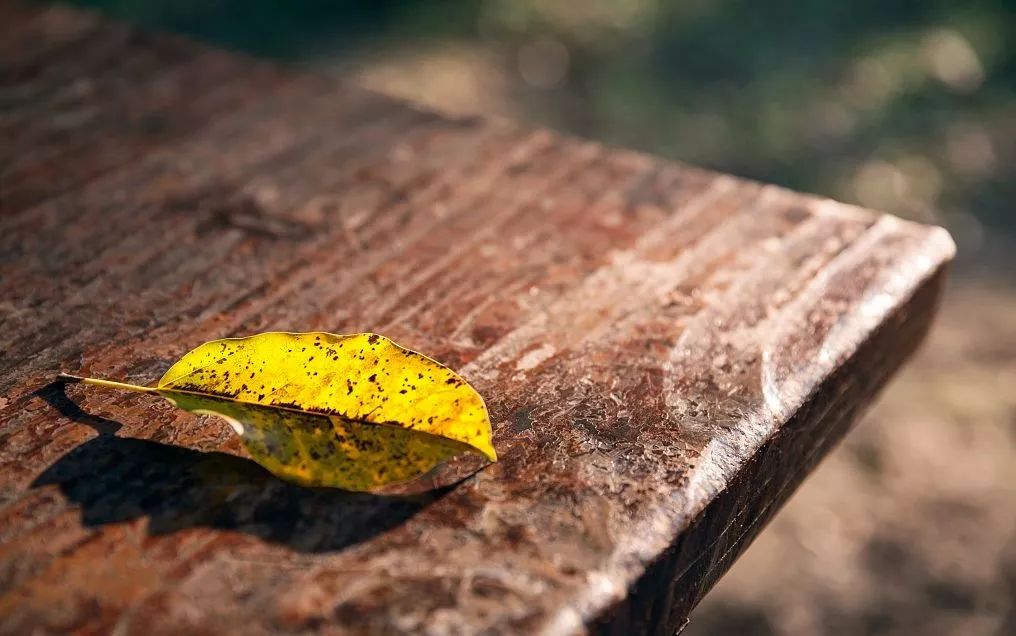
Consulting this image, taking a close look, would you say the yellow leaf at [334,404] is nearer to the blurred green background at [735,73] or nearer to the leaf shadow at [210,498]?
the leaf shadow at [210,498]

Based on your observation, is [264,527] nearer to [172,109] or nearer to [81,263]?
[81,263]

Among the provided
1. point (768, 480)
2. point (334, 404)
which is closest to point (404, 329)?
point (334, 404)

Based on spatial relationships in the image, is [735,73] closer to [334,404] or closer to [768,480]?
[768,480]

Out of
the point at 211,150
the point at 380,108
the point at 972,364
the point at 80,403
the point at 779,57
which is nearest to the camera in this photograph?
the point at 80,403

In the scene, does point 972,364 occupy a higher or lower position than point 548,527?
lower

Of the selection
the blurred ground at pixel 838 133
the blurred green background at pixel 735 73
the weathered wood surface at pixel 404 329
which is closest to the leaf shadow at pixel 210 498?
the weathered wood surface at pixel 404 329

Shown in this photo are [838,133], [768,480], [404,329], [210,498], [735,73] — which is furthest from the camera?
[735,73]

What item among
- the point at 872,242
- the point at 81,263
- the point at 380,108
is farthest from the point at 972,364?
the point at 81,263

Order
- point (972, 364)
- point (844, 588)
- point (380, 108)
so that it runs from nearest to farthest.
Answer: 1. point (380, 108)
2. point (844, 588)
3. point (972, 364)
